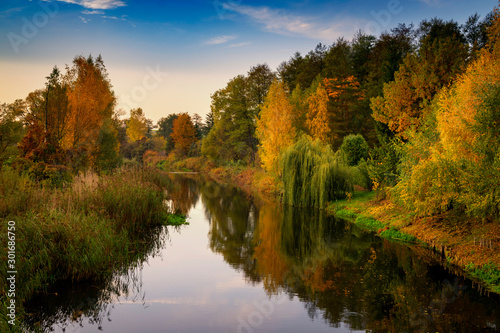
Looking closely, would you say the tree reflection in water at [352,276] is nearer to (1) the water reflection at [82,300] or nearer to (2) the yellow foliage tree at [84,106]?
(1) the water reflection at [82,300]

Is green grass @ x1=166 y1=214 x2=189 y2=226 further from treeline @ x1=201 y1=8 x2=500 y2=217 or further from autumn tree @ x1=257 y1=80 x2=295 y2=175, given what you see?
autumn tree @ x1=257 y1=80 x2=295 y2=175

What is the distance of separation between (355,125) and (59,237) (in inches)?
1346

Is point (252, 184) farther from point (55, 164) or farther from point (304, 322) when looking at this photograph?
point (304, 322)

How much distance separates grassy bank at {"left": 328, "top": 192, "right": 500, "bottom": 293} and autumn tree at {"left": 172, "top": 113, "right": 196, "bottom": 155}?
53.8 metres

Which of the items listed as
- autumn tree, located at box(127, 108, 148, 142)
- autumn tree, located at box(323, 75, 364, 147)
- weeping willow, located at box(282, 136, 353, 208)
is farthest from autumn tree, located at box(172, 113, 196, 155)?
weeping willow, located at box(282, 136, 353, 208)

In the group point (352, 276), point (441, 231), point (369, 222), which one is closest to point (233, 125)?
point (369, 222)

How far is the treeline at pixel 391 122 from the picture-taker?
13531mm

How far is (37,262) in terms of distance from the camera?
34.0ft

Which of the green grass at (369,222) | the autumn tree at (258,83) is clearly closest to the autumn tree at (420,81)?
the green grass at (369,222)

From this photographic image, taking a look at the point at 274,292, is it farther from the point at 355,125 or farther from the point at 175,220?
the point at 355,125

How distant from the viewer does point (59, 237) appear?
10969mm

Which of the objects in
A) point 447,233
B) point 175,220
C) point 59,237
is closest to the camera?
point 59,237

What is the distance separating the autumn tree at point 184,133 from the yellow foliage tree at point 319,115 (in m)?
41.6

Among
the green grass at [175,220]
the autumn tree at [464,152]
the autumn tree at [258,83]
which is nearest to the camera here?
the autumn tree at [464,152]
